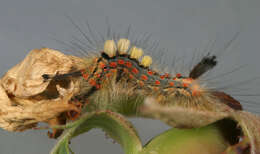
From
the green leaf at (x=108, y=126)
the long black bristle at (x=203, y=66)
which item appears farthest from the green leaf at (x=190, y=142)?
the long black bristle at (x=203, y=66)

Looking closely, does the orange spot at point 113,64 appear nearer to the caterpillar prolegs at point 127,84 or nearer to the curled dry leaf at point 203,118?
the caterpillar prolegs at point 127,84

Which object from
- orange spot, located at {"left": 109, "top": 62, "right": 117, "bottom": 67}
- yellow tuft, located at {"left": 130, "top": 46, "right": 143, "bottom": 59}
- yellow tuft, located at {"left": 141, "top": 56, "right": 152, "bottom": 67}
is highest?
yellow tuft, located at {"left": 130, "top": 46, "right": 143, "bottom": 59}

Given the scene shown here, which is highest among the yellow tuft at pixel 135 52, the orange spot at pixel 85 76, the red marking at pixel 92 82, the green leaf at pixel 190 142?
the yellow tuft at pixel 135 52

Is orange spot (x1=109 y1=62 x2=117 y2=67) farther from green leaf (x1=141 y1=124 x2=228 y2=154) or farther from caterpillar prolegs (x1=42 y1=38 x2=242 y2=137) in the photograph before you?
green leaf (x1=141 y1=124 x2=228 y2=154)

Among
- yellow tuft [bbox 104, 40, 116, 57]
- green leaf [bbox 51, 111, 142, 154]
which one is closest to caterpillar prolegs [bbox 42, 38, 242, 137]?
yellow tuft [bbox 104, 40, 116, 57]

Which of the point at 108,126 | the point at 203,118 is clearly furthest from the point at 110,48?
the point at 203,118

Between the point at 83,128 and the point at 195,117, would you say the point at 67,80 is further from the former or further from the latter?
the point at 195,117

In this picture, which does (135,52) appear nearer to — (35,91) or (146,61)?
(146,61)
